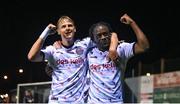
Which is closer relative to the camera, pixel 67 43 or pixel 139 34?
pixel 139 34

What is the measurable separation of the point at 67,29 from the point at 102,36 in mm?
228

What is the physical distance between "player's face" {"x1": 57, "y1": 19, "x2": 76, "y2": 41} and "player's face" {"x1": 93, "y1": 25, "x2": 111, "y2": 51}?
0.48ft

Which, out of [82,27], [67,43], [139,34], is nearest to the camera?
[139,34]

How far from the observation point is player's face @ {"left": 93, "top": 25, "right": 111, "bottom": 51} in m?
3.37

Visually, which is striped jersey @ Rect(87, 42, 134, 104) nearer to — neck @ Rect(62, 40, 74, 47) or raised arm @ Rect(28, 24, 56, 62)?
neck @ Rect(62, 40, 74, 47)

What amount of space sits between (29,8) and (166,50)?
219cm

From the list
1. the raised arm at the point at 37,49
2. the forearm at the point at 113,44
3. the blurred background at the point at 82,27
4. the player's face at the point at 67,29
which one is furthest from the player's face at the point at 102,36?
the blurred background at the point at 82,27

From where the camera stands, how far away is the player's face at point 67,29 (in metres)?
3.40

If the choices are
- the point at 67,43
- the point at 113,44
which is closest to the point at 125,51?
the point at 113,44

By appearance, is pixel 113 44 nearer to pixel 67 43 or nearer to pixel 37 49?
pixel 67 43

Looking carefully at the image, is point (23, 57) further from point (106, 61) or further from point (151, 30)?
point (106, 61)

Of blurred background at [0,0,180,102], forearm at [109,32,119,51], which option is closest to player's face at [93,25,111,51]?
forearm at [109,32,119,51]

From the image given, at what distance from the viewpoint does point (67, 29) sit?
134 inches

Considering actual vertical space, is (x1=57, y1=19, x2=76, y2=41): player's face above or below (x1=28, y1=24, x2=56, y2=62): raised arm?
above
